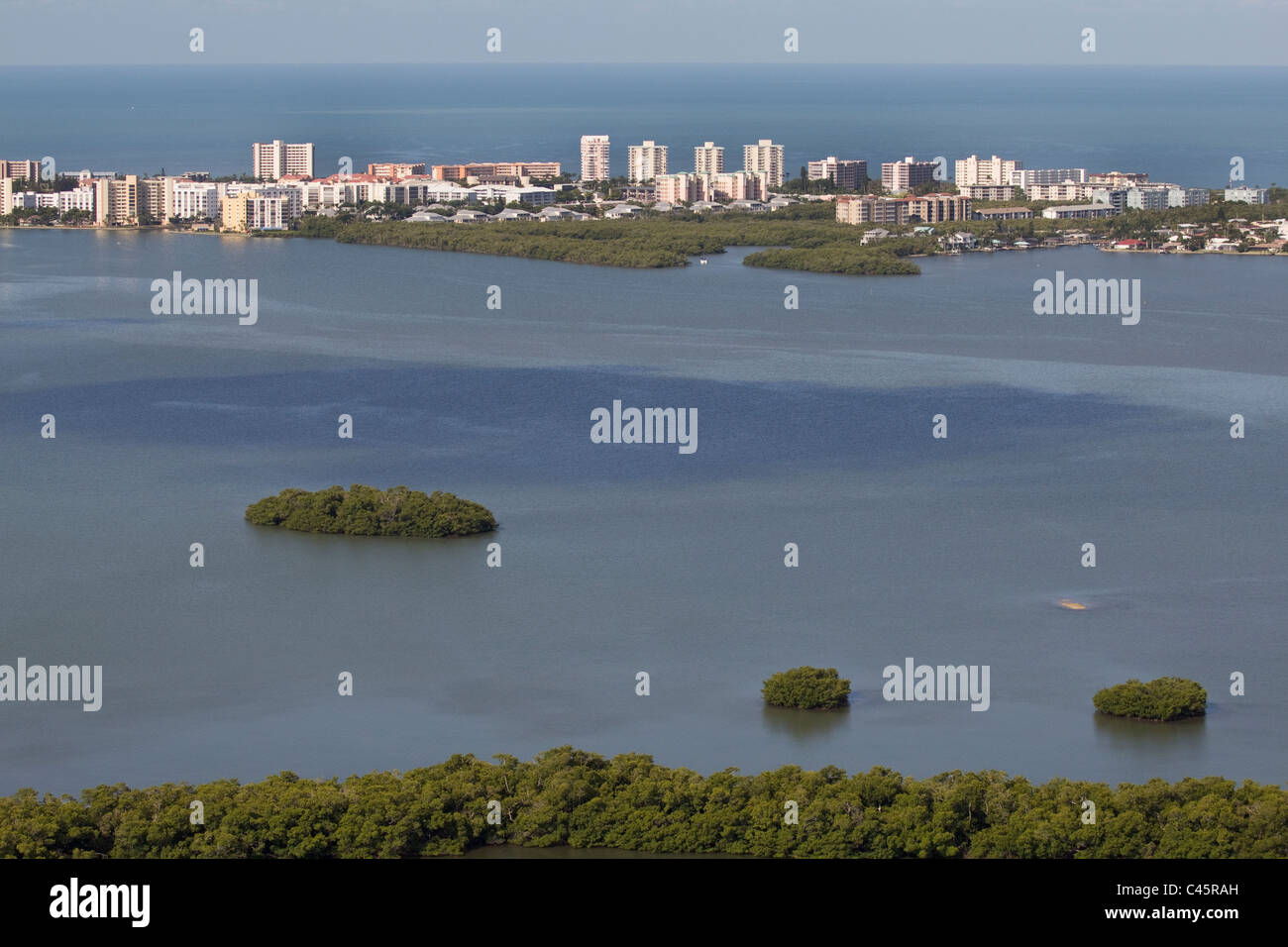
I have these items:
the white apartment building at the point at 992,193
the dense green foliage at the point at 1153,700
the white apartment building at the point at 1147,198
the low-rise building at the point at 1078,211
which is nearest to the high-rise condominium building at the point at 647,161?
the white apartment building at the point at 992,193

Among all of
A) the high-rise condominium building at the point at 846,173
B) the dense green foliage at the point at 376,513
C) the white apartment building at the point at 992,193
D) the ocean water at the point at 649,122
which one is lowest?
the dense green foliage at the point at 376,513

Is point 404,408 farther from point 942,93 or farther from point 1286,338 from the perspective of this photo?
point 942,93

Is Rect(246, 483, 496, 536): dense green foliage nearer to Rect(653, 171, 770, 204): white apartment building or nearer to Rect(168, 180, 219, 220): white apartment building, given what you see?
Rect(168, 180, 219, 220): white apartment building

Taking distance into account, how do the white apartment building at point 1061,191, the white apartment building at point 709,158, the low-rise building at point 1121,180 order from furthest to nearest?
the white apartment building at point 709,158
the low-rise building at point 1121,180
the white apartment building at point 1061,191

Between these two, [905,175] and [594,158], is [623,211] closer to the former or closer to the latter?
[905,175]

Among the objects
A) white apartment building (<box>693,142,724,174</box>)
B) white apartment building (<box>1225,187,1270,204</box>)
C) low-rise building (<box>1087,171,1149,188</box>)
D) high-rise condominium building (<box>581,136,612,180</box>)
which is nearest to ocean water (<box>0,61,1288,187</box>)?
white apartment building (<box>693,142,724,174</box>)

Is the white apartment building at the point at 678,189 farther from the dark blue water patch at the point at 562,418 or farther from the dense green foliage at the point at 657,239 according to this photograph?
the dark blue water patch at the point at 562,418
